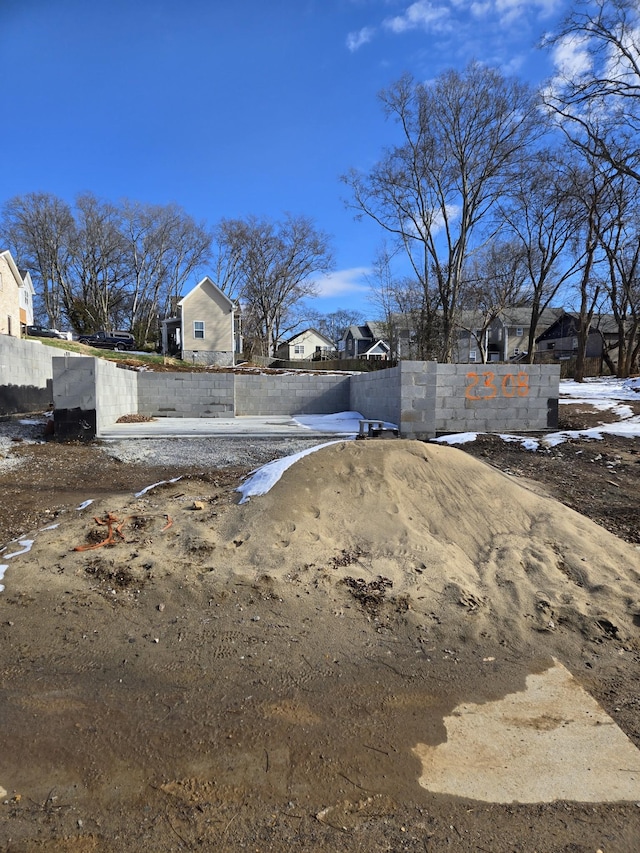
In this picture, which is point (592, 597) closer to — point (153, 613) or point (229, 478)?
point (153, 613)

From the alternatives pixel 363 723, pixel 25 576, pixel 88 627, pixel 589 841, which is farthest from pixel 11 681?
pixel 589 841

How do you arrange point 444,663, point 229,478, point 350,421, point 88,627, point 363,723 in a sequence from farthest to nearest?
point 350,421
point 229,478
point 88,627
point 444,663
point 363,723

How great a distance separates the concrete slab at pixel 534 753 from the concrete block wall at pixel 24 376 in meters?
12.4

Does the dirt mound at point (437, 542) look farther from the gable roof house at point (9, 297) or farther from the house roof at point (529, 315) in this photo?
the house roof at point (529, 315)

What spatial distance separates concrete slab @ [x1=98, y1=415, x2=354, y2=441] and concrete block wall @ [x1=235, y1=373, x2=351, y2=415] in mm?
2345

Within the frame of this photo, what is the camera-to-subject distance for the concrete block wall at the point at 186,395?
49.9 feet

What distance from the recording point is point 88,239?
4812 centimetres

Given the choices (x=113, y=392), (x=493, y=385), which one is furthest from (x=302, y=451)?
(x=113, y=392)

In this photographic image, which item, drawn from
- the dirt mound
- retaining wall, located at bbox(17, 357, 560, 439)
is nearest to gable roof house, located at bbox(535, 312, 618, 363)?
retaining wall, located at bbox(17, 357, 560, 439)

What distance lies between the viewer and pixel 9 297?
108 ft

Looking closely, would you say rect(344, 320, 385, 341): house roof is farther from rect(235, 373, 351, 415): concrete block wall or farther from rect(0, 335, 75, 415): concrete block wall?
rect(0, 335, 75, 415): concrete block wall

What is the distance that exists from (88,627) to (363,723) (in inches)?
75.7

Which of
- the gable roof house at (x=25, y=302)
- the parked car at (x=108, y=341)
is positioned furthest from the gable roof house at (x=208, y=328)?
the gable roof house at (x=25, y=302)

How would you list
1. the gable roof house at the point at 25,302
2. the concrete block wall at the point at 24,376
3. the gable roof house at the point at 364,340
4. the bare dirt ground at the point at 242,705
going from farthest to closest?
1. the gable roof house at the point at 364,340
2. the gable roof house at the point at 25,302
3. the concrete block wall at the point at 24,376
4. the bare dirt ground at the point at 242,705
